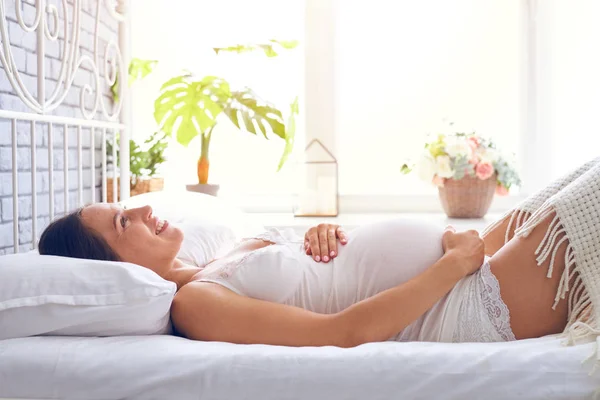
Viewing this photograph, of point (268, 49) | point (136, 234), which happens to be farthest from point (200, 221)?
point (268, 49)

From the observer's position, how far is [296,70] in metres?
3.42

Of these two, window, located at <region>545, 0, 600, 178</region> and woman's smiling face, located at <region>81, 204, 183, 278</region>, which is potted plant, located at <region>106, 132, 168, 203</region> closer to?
woman's smiling face, located at <region>81, 204, 183, 278</region>

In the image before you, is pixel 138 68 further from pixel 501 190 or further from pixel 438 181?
pixel 501 190

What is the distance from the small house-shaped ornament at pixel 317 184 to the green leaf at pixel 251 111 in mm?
321

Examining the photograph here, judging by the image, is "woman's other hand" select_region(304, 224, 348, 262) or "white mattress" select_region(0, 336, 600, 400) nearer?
"white mattress" select_region(0, 336, 600, 400)

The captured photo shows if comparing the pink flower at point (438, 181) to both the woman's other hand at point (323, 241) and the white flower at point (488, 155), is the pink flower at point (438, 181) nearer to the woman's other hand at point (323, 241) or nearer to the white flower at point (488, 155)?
the white flower at point (488, 155)

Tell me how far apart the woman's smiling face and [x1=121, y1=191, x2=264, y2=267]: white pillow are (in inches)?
12.0

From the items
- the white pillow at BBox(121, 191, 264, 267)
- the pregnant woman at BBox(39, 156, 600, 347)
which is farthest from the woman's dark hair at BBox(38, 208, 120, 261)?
the white pillow at BBox(121, 191, 264, 267)

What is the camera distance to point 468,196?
3.02m

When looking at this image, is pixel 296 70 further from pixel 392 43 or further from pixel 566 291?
pixel 566 291

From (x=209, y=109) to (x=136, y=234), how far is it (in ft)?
4.74

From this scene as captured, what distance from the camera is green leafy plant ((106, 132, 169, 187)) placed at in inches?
120

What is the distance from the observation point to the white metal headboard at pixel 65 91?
69.9 inches

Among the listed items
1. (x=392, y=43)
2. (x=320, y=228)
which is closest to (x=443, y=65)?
(x=392, y=43)
